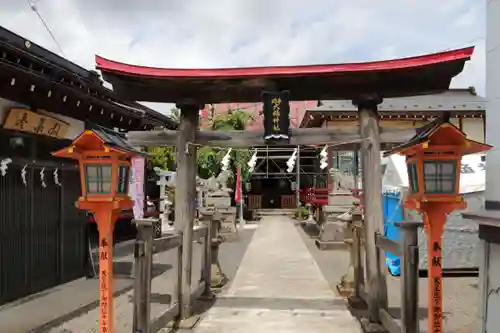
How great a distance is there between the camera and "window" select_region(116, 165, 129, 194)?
5277mm

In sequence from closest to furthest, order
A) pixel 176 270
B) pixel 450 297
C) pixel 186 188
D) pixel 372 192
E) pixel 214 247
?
pixel 176 270, pixel 372 192, pixel 186 188, pixel 450 297, pixel 214 247

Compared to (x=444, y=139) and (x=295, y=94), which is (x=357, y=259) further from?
(x=444, y=139)

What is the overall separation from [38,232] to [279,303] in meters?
4.86

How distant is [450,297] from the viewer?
29.9 ft

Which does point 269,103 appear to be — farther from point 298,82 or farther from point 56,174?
point 56,174

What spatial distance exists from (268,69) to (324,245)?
10.4m

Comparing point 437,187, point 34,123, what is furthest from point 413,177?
point 34,123

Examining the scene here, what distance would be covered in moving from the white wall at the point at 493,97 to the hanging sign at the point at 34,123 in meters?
7.40

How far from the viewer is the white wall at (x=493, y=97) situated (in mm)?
4992

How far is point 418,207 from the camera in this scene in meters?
5.09

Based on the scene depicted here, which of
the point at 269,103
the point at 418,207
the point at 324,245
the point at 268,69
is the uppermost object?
the point at 268,69

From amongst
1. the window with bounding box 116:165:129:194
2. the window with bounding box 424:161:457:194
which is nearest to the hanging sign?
the window with bounding box 116:165:129:194

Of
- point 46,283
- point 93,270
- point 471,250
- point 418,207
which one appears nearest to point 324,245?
point 471,250

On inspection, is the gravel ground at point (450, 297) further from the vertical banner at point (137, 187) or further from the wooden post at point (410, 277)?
the vertical banner at point (137, 187)
